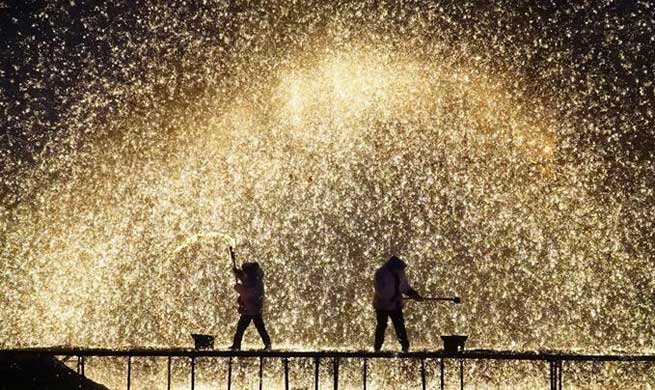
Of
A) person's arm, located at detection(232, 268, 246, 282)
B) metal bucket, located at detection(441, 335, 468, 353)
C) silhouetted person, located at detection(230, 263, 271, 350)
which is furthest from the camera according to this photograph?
person's arm, located at detection(232, 268, 246, 282)

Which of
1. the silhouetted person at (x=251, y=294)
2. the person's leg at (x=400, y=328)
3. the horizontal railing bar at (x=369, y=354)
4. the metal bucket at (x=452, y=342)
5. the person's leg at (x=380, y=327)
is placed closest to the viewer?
the horizontal railing bar at (x=369, y=354)

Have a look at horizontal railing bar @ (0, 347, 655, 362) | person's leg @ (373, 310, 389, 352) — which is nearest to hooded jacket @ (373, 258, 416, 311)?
person's leg @ (373, 310, 389, 352)

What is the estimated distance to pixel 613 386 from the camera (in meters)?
30.3

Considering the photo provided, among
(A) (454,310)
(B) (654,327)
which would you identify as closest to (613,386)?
(B) (654,327)

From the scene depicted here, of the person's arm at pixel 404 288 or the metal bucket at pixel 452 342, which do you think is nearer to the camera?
the metal bucket at pixel 452 342

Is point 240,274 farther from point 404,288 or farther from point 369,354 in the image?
point 369,354

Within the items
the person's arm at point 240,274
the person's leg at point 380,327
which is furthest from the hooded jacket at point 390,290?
the person's arm at point 240,274

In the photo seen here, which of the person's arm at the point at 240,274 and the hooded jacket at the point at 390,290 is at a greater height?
the person's arm at the point at 240,274

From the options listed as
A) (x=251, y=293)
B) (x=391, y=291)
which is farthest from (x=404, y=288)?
(x=251, y=293)

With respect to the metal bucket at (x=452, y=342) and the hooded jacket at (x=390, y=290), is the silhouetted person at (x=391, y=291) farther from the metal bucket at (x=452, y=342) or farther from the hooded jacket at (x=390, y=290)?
the metal bucket at (x=452, y=342)

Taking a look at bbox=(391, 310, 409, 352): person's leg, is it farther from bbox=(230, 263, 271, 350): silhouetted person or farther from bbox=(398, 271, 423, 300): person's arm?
bbox=(230, 263, 271, 350): silhouetted person

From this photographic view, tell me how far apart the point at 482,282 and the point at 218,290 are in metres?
8.83

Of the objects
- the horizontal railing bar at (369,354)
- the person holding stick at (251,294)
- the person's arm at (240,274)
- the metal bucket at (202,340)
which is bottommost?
the horizontal railing bar at (369,354)

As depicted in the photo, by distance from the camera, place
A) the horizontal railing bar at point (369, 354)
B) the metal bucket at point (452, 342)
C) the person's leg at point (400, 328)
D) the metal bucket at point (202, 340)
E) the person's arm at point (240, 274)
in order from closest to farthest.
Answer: the horizontal railing bar at point (369, 354), the metal bucket at point (452, 342), the metal bucket at point (202, 340), the person's leg at point (400, 328), the person's arm at point (240, 274)
